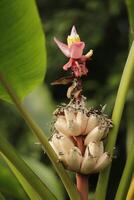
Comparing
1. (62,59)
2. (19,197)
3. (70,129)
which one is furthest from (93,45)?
(70,129)

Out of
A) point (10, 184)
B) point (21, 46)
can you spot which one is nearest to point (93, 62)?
point (10, 184)

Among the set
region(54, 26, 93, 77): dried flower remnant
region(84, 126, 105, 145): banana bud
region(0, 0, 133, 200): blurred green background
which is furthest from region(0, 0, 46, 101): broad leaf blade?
region(0, 0, 133, 200): blurred green background

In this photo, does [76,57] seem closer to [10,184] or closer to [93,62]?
[10,184]

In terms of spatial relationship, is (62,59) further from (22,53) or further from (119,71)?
(22,53)

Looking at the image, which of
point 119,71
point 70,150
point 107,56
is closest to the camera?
point 70,150

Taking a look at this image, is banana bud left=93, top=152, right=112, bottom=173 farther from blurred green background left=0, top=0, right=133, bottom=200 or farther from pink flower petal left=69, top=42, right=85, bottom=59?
blurred green background left=0, top=0, right=133, bottom=200
